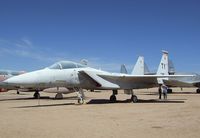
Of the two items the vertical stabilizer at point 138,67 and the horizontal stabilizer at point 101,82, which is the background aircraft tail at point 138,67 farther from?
the horizontal stabilizer at point 101,82

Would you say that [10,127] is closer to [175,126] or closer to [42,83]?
[175,126]

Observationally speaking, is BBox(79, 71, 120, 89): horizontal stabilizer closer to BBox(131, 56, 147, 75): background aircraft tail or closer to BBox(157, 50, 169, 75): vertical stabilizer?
BBox(131, 56, 147, 75): background aircraft tail

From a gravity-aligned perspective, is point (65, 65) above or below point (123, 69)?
below

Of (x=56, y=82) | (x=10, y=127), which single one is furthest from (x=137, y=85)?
Result: (x=10, y=127)

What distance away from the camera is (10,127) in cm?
789

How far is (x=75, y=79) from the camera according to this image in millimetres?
16094

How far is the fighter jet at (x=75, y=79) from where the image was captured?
14.5 meters

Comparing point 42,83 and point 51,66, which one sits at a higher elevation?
point 51,66

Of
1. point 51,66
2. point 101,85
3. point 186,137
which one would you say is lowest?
point 186,137

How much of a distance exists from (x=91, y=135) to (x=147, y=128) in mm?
1826

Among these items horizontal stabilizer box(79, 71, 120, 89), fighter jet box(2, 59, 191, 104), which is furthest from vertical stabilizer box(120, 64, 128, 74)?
horizontal stabilizer box(79, 71, 120, 89)

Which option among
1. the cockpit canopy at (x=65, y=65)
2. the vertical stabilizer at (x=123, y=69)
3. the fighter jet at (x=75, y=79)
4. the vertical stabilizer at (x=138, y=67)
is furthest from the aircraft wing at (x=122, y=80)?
the vertical stabilizer at (x=123, y=69)

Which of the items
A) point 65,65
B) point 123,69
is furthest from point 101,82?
point 123,69

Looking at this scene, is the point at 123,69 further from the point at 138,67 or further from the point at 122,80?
the point at 122,80
